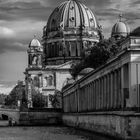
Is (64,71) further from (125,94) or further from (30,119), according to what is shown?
(125,94)

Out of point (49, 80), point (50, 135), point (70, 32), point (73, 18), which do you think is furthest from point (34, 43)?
point (50, 135)

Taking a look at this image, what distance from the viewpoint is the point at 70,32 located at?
162750mm

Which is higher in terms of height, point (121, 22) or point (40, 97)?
point (121, 22)

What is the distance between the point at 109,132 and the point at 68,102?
1707 inches

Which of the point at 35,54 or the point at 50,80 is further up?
the point at 35,54

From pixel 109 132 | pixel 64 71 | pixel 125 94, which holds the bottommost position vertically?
pixel 109 132

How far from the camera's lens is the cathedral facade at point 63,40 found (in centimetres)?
15488

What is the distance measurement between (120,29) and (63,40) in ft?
102

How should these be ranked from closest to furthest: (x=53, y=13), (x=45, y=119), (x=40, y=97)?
(x=45, y=119)
(x=40, y=97)
(x=53, y=13)

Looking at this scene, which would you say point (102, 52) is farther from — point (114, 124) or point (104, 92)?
point (114, 124)

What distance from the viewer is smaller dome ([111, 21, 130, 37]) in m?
132

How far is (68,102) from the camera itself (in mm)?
85500

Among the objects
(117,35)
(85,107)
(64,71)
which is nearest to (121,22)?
(117,35)

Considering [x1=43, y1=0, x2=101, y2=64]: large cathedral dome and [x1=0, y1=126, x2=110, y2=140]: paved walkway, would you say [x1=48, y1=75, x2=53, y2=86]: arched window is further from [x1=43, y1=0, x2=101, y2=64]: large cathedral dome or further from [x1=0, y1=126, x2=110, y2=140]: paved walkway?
[x1=0, y1=126, x2=110, y2=140]: paved walkway
